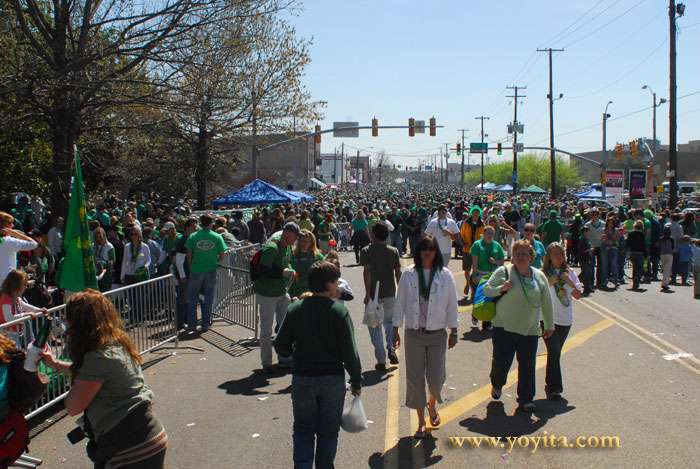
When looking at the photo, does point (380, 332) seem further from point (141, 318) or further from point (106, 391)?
point (106, 391)

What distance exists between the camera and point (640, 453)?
204 inches

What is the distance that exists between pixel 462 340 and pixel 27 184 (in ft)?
63.1

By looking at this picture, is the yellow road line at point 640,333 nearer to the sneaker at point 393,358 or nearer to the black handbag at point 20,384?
the sneaker at point 393,358

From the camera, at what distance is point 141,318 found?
8.01 metres

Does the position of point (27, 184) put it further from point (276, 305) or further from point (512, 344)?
point (512, 344)

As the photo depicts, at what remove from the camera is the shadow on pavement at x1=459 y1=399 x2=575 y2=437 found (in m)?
5.74

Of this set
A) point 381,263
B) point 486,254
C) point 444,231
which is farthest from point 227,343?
point 444,231

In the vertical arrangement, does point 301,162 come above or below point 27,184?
above

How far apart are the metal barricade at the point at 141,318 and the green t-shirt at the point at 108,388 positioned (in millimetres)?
2945

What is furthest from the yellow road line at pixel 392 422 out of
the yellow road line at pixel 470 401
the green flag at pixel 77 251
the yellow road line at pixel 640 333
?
the yellow road line at pixel 640 333

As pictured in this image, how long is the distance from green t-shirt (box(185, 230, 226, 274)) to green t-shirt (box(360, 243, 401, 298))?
3.14m

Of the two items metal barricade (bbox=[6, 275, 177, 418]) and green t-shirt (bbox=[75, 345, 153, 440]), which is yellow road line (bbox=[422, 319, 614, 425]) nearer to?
green t-shirt (bbox=[75, 345, 153, 440])

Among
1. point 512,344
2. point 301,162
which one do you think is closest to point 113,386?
point 512,344

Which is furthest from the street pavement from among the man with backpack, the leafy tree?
the leafy tree
